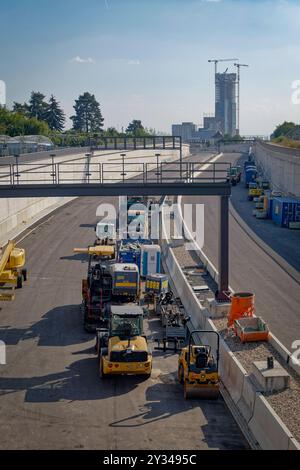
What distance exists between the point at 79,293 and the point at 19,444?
15249mm

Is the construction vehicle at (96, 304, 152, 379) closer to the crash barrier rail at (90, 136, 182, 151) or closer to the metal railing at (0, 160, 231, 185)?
the metal railing at (0, 160, 231, 185)

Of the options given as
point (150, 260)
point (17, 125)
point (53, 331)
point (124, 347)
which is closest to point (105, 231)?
point (150, 260)

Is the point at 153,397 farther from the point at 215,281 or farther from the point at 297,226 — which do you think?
the point at 297,226

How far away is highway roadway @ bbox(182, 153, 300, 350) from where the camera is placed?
24.9 m

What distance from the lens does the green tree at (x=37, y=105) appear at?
490 ft

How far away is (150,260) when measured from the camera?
31688 millimetres

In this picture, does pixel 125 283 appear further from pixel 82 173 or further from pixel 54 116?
pixel 54 116

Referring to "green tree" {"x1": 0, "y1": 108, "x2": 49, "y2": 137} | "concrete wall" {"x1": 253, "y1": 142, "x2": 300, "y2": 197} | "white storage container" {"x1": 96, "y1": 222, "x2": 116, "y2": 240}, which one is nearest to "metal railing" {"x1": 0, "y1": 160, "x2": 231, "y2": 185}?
"white storage container" {"x1": 96, "y1": 222, "x2": 116, "y2": 240}

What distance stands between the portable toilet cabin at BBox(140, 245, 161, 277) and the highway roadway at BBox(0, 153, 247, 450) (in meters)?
4.70

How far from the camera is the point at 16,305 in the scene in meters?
28.0

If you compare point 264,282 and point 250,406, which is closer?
point 250,406

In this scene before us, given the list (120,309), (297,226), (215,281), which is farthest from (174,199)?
(120,309)

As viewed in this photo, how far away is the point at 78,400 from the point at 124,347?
210cm

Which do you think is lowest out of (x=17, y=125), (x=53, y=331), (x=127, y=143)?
(x=53, y=331)
